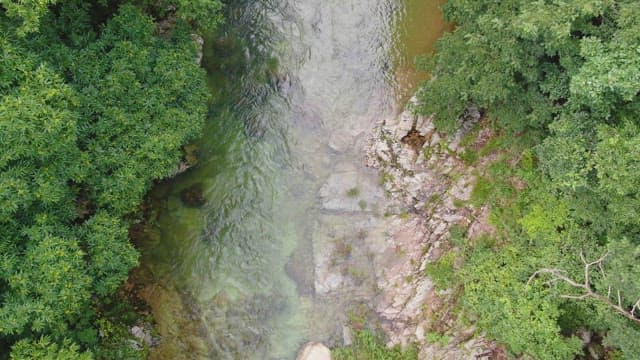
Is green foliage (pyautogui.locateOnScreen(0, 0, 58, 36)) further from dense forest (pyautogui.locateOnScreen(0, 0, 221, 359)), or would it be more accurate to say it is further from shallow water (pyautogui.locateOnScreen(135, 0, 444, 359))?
shallow water (pyautogui.locateOnScreen(135, 0, 444, 359))

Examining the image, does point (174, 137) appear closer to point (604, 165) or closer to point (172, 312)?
point (172, 312)

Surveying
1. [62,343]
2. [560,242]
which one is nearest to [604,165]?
[560,242]

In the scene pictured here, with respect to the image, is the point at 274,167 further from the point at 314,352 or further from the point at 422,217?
the point at 314,352

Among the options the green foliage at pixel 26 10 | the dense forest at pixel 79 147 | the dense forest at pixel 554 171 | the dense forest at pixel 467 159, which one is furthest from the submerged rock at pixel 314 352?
the green foliage at pixel 26 10

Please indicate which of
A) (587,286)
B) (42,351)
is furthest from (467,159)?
(42,351)

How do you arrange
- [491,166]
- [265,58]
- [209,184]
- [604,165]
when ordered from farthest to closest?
[265,58] < [209,184] < [491,166] < [604,165]

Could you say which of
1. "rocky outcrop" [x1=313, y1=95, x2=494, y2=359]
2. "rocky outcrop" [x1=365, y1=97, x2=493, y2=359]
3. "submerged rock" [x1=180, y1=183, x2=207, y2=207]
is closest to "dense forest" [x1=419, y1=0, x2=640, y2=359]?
"rocky outcrop" [x1=365, y1=97, x2=493, y2=359]

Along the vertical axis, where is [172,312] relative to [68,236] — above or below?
below
